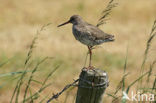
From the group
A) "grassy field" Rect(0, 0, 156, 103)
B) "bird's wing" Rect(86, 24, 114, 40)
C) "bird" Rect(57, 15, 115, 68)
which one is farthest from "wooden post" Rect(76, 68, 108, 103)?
"grassy field" Rect(0, 0, 156, 103)

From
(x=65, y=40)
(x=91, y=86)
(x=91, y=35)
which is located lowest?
(x=91, y=86)

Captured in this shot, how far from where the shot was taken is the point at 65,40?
12.0 metres

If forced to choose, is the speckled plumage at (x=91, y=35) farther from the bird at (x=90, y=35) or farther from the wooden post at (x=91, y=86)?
the wooden post at (x=91, y=86)

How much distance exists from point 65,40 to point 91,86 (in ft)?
27.9

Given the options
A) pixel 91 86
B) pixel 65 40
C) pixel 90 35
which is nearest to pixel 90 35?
pixel 90 35

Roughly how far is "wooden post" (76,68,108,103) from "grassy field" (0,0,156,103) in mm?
5392

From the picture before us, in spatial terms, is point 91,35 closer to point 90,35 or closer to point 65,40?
point 90,35

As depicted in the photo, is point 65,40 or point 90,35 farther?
point 65,40

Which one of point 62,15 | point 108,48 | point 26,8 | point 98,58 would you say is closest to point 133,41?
point 108,48

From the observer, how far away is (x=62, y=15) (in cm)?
1354

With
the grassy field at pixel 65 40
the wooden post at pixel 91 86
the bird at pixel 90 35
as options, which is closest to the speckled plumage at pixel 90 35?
the bird at pixel 90 35

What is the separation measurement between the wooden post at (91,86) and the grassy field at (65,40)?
539 cm

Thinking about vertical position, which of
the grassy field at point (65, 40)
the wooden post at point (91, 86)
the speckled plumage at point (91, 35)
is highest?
the grassy field at point (65, 40)

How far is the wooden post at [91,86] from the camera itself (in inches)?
137
